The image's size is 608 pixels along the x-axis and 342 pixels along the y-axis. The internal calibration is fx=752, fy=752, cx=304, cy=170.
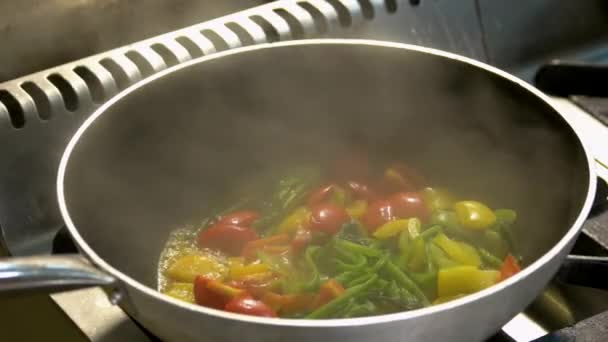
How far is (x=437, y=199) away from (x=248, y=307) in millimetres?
293

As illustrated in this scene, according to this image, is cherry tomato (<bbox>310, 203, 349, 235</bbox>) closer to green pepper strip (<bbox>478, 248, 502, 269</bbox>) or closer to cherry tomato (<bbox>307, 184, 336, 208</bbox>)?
cherry tomato (<bbox>307, 184, 336, 208</bbox>)

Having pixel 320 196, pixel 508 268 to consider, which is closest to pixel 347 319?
pixel 508 268

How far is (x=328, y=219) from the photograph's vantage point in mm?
752

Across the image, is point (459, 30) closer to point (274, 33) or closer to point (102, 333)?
point (274, 33)

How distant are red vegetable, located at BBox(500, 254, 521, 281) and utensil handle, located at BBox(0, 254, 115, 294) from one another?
0.33 metres

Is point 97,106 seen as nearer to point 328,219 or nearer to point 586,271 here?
point 328,219

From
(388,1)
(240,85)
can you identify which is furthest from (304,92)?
(388,1)

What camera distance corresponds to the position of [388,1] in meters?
0.93

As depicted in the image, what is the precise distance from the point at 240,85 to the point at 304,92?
0.07 meters

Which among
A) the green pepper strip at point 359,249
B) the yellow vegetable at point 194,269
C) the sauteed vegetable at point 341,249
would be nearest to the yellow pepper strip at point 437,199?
the sauteed vegetable at point 341,249

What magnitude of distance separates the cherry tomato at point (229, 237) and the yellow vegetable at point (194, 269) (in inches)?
1.0

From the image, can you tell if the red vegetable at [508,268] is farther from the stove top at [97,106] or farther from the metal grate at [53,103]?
the metal grate at [53,103]

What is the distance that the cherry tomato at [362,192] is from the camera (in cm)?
81

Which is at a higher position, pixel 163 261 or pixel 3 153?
pixel 3 153
